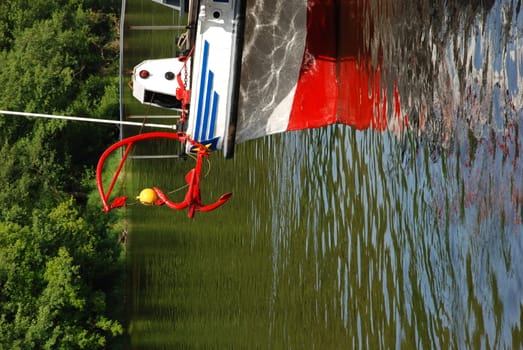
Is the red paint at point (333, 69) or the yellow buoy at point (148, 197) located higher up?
the red paint at point (333, 69)

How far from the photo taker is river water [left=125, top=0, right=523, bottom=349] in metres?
9.67

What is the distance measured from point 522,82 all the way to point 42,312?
996 inches

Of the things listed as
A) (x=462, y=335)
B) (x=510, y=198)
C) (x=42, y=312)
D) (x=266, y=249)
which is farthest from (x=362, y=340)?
(x=42, y=312)

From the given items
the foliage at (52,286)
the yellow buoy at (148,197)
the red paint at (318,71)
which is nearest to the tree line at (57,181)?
the foliage at (52,286)

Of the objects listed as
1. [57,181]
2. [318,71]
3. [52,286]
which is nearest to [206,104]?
[318,71]

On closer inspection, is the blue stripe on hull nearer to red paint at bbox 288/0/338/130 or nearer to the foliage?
red paint at bbox 288/0/338/130

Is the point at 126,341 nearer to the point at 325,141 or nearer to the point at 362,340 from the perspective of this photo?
the point at 325,141

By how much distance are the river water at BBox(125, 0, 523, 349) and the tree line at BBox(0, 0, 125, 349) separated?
10.9 metres

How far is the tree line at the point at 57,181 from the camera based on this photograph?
109 feet

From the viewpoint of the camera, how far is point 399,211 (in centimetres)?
1261

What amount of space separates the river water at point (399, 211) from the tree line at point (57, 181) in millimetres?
10857

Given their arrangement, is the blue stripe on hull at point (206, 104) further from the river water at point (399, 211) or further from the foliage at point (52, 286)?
the foliage at point (52, 286)

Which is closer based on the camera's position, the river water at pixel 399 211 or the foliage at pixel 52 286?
the river water at pixel 399 211

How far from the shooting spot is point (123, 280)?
3812 cm
